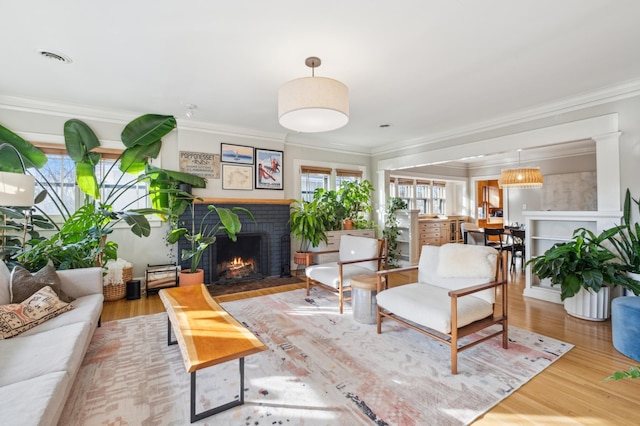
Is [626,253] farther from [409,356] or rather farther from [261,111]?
[261,111]

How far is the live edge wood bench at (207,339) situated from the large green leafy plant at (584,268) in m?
3.18

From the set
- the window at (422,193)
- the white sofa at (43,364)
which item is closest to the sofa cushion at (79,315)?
the white sofa at (43,364)

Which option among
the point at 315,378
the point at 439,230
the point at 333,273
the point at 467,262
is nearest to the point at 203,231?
the point at 333,273

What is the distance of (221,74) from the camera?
301 cm

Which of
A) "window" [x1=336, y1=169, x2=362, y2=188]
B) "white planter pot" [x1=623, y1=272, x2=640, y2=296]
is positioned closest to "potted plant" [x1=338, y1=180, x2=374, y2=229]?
"window" [x1=336, y1=169, x2=362, y2=188]

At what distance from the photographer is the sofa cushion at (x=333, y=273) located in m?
3.54

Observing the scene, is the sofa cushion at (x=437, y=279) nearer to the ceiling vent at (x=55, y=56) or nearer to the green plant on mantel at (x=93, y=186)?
the green plant on mantel at (x=93, y=186)

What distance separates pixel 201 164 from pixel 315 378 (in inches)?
146

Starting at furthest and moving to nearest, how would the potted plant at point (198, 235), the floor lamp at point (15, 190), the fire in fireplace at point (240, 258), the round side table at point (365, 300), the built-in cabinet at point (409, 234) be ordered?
the built-in cabinet at point (409, 234)
the fire in fireplace at point (240, 258)
the potted plant at point (198, 235)
the round side table at point (365, 300)
the floor lamp at point (15, 190)

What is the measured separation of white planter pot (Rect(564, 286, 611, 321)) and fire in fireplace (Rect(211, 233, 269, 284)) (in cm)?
425

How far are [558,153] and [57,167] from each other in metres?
9.27

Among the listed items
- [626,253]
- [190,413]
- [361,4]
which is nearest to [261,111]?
[361,4]

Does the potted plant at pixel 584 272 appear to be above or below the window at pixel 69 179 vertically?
below

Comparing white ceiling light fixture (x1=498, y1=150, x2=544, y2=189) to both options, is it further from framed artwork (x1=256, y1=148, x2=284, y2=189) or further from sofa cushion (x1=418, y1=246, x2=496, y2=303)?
framed artwork (x1=256, y1=148, x2=284, y2=189)
